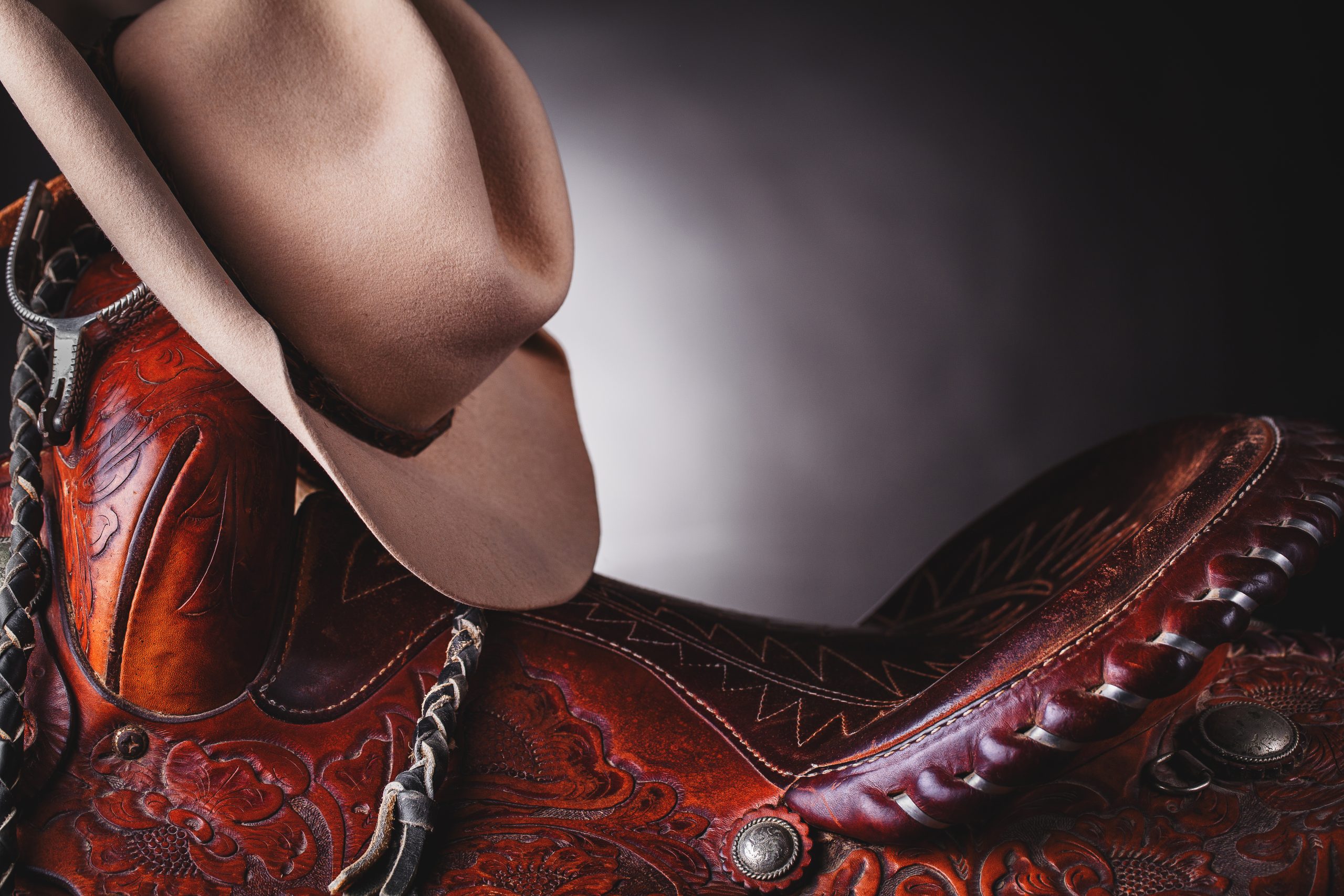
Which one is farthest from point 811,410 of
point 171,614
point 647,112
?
point 171,614

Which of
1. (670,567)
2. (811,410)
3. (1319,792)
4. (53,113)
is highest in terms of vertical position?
(1319,792)

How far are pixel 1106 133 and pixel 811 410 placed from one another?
104cm

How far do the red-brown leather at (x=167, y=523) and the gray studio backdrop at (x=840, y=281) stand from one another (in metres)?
1.70

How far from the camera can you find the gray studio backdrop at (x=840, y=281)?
2.36 metres

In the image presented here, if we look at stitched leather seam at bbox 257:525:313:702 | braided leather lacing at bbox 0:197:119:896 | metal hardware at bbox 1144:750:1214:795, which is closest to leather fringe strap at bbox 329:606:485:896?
stitched leather seam at bbox 257:525:313:702

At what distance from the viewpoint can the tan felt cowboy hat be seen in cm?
56

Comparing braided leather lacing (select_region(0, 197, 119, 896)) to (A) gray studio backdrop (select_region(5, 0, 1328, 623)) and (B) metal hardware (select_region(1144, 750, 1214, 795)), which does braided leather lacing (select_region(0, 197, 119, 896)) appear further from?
(A) gray studio backdrop (select_region(5, 0, 1328, 623))

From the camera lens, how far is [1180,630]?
22.1 inches

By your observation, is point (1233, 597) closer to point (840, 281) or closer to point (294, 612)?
point (294, 612)

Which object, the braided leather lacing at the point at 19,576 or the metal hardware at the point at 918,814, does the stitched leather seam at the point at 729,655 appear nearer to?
the metal hardware at the point at 918,814

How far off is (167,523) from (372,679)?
0.61 feet

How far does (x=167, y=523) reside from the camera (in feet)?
2.00

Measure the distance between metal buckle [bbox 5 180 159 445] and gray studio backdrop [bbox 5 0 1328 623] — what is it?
1741 millimetres

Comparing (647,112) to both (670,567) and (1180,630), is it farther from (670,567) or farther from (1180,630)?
(1180,630)
